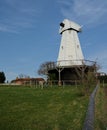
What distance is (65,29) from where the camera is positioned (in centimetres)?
5306

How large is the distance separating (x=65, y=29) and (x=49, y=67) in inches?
290

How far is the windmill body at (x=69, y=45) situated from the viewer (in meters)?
48.6

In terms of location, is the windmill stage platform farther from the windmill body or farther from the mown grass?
the mown grass

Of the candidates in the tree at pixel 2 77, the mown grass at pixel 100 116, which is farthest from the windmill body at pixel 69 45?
the mown grass at pixel 100 116

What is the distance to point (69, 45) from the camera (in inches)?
2008

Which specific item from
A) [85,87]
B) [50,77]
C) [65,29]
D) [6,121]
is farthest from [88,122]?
[65,29]

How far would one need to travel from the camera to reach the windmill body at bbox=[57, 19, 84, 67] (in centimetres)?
4859

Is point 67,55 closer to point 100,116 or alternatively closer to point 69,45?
point 69,45

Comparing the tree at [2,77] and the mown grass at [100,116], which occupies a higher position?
the tree at [2,77]

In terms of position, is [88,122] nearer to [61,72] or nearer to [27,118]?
[27,118]

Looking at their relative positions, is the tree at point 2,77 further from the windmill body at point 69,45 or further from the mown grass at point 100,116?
the mown grass at point 100,116

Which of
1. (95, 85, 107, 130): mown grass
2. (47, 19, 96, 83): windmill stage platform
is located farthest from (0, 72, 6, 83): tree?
(95, 85, 107, 130): mown grass

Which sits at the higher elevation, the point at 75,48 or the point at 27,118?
the point at 75,48

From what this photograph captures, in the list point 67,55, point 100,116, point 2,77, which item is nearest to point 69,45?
point 67,55
